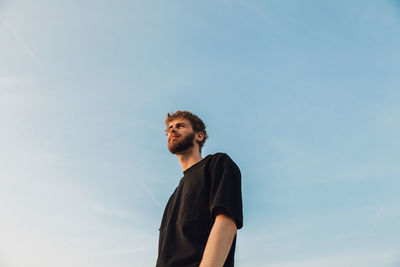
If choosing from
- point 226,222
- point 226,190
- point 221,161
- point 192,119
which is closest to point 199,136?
point 192,119

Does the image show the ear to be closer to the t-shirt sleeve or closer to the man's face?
the man's face

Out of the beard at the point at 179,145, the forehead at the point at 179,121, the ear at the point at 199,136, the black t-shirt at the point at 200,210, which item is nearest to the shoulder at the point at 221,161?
the black t-shirt at the point at 200,210

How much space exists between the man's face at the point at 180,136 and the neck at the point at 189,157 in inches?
2.2

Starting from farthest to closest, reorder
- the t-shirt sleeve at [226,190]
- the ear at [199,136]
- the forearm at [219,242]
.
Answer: the ear at [199,136] < the t-shirt sleeve at [226,190] < the forearm at [219,242]

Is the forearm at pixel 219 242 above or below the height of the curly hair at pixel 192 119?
below

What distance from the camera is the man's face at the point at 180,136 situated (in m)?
4.48

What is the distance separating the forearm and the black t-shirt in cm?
7

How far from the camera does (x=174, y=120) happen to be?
5.00 m

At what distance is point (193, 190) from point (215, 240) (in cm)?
80

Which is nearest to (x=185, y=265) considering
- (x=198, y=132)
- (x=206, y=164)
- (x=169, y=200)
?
(x=206, y=164)

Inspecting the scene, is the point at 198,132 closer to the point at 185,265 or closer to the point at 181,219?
the point at 181,219

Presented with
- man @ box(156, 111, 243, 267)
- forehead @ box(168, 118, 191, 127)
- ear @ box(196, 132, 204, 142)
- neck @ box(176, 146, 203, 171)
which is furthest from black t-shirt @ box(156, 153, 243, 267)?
forehead @ box(168, 118, 191, 127)

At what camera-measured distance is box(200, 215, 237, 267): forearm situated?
9.52ft

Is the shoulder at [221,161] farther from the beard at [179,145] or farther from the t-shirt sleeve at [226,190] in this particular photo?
the beard at [179,145]
